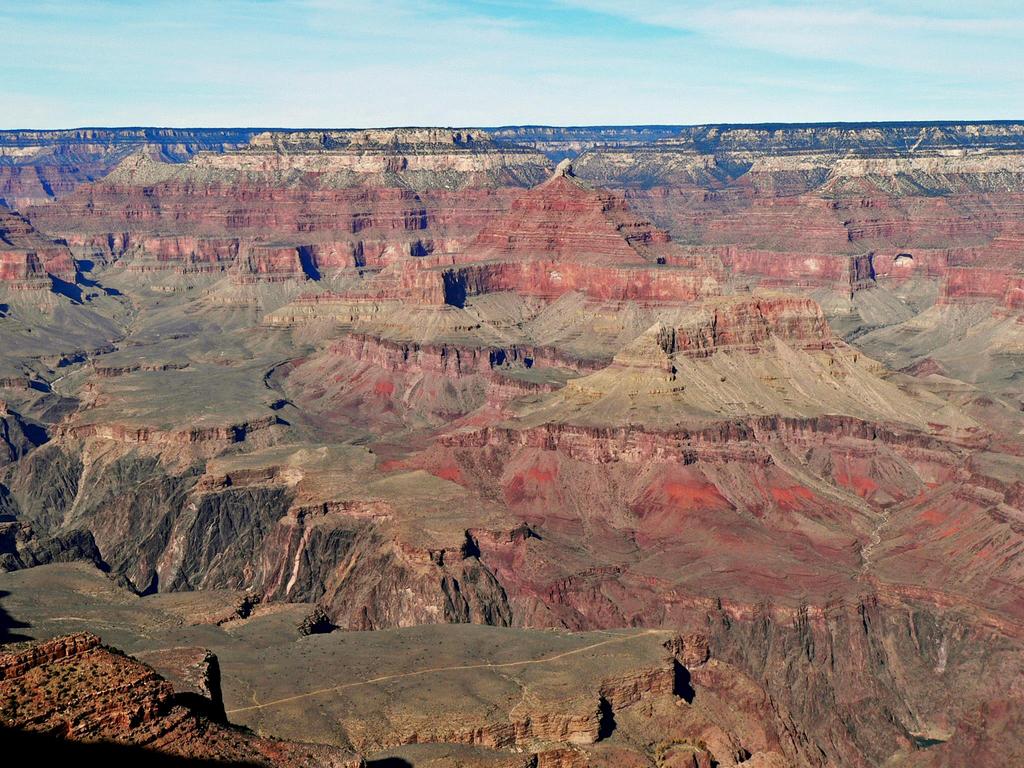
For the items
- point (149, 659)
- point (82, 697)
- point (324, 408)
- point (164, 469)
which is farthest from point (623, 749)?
point (324, 408)

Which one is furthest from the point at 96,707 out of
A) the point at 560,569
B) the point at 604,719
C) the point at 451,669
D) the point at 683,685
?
the point at 560,569

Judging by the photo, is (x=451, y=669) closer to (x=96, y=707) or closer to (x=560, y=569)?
(x=560, y=569)

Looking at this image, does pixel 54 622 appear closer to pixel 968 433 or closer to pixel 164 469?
pixel 164 469

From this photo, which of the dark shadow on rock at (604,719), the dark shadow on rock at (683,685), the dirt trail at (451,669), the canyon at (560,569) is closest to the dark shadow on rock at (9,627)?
the canyon at (560,569)

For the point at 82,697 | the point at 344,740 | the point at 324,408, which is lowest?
the point at 324,408

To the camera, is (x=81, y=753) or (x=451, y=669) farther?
(x=451, y=669)

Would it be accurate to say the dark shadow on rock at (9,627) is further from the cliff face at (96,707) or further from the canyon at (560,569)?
the cliff face at (96,707)
